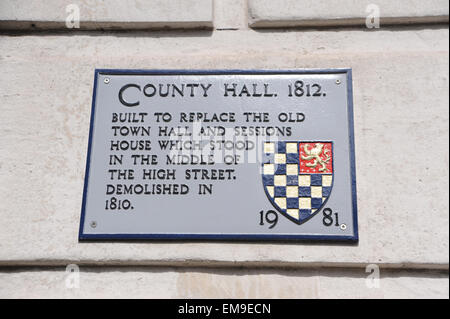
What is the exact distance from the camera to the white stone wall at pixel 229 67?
1645mm

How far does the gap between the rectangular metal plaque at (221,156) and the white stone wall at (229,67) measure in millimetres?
52

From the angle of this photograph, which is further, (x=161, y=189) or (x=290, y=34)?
(x=290, y=34)

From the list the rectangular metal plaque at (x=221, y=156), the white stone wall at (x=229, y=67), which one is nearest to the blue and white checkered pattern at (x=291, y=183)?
the rectangular metal plaque at (x=221, y=156)

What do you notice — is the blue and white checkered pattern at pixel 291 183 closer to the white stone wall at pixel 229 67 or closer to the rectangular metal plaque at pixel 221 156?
the rectangular metal plaque at pixel 221 156

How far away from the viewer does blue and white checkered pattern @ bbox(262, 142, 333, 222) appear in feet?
5.55

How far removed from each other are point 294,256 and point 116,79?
3.38 feet

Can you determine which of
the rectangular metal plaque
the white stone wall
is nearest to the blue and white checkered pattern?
the rectangular metal plaque

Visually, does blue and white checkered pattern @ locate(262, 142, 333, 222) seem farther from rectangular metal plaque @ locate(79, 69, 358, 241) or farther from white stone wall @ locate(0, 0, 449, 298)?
white stone wall @ locate(0, 0, 449, 298)

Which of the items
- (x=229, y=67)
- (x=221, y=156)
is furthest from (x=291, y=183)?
(x=229, y=67)

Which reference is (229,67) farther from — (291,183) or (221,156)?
(291,183)

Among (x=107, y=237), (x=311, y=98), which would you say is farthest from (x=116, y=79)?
(x=311, y=98)
